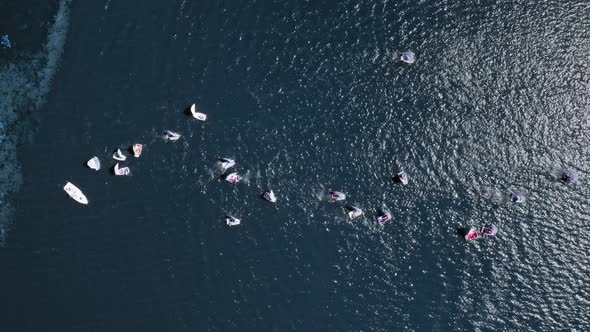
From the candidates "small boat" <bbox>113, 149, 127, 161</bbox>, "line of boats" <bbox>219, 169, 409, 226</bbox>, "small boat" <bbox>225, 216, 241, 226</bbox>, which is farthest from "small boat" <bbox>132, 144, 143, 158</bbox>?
"small boat" <bbox>225, 216, 241, 226</bbox>

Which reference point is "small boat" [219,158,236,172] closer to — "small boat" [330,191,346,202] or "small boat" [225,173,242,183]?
"small boat" [225,173,242,183]

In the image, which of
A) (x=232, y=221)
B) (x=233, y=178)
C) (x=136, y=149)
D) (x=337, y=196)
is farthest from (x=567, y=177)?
(x=136, y=149)

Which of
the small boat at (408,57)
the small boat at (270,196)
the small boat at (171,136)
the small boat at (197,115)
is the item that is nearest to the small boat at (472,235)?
the small boat at (408,57)

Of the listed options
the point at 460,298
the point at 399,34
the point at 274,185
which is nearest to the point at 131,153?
the point at 274,185

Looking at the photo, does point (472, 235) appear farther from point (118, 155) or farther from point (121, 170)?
point (118, 155)

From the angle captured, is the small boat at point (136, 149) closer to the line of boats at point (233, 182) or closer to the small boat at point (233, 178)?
the line of boats at point (233, 182)

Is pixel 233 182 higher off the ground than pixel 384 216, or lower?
higher

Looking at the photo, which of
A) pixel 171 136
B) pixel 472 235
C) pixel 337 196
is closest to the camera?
pixel 337 196
